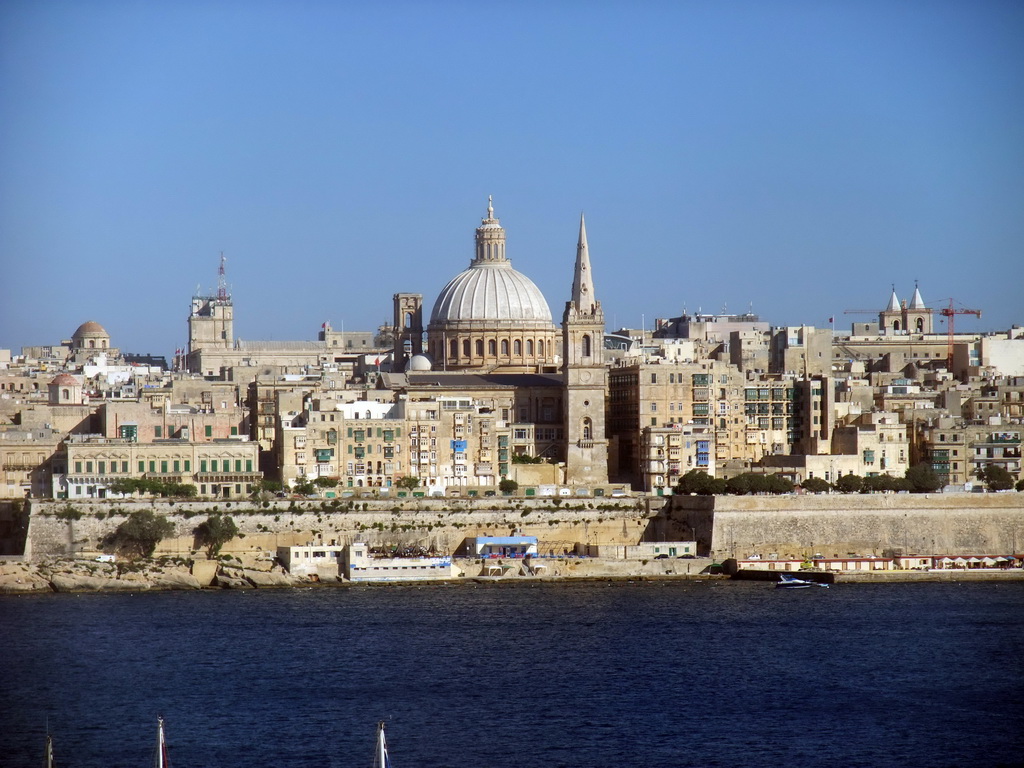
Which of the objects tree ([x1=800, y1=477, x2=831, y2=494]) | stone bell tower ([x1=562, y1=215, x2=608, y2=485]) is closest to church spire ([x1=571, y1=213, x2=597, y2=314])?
stone bell tower ([x1=562, y1=215, x2=608, y2=485])

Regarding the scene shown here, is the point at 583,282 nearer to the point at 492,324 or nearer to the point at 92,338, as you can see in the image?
the point at 492,324

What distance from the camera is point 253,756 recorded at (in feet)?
109

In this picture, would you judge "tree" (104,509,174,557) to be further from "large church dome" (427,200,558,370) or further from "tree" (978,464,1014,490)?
"tree" (978,464,1014,490)

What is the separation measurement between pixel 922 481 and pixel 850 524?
331 cm

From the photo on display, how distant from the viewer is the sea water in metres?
34.3

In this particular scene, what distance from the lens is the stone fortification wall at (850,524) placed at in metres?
59.0

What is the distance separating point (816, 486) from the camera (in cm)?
6141

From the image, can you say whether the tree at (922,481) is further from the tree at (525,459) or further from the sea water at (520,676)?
the tree at (525,459)

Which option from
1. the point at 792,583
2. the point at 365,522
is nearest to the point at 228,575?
the point at 365,522

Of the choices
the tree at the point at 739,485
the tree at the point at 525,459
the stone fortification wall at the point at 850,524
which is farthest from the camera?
the tree at the point at 525,459

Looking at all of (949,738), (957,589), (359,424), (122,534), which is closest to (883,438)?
(957,589)

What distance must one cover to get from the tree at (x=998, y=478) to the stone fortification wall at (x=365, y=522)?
9.62 m

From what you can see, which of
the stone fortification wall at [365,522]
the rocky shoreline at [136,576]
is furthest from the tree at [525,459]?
the rocky shoreline at [136,576]

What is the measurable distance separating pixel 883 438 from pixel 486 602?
17833 mm
